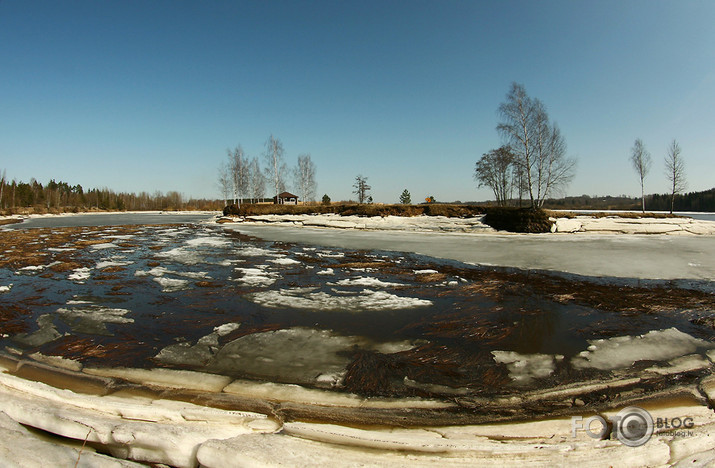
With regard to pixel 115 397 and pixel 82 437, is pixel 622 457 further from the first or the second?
pixel 115 397

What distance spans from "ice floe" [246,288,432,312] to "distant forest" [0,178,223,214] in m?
62.7

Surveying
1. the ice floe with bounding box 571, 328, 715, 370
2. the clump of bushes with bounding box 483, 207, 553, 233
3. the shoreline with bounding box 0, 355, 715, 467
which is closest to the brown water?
the ice floe with bounding box 571, 328, 715, 370

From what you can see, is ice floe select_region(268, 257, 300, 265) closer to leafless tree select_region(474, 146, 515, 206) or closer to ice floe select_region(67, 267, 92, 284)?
ice floe select_region(67, 267, 92, 284)

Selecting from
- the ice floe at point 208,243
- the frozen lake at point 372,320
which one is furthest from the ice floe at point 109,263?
the ice floe at point 208,243

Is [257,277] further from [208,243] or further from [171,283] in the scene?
[208,243]

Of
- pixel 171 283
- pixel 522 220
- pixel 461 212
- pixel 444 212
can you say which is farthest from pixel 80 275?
pixel 461 212

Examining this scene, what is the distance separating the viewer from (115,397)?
2.33 m

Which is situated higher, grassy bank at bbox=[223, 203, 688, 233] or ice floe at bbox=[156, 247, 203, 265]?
grassy bank at bbox=[223, 203, 688, 233]

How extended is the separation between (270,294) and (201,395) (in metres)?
3.06

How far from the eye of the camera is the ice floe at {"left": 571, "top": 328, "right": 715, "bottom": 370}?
9.84 feet

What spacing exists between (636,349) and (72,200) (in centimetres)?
11459

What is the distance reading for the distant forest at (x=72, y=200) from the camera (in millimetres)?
60969

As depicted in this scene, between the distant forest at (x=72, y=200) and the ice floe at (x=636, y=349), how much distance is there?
6709cm

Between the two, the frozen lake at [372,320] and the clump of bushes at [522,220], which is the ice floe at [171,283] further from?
the clump of bushes at [522,220]
